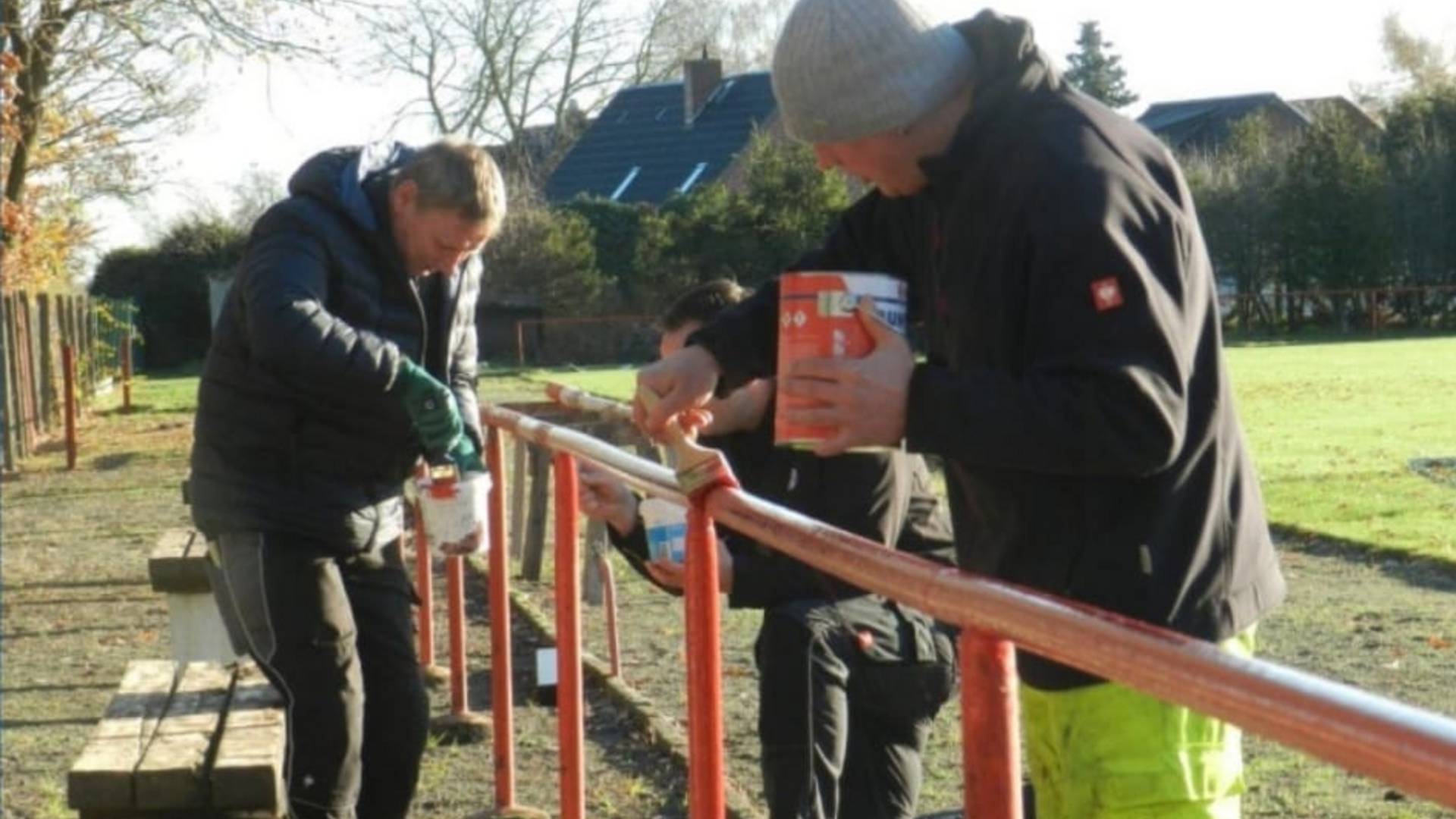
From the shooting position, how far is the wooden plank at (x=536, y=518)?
36.3ft

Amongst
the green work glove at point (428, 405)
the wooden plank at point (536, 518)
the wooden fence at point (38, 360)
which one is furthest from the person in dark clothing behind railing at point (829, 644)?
the wooden fence at point (38, 360)

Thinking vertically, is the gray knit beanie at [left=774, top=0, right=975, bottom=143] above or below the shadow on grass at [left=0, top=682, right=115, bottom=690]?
above

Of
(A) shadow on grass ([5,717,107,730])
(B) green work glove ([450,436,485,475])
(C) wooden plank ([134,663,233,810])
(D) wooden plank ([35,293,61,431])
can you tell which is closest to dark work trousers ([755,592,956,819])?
(B) green work glove ([450,436,485,475])

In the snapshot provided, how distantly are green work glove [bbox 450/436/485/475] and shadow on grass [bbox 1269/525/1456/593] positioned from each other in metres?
6.84

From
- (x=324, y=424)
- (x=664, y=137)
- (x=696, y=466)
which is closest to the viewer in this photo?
(x=696, y=466)

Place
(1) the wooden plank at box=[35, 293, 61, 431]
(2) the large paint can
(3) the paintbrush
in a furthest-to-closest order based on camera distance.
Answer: (1) the wooden plank at box=[35, 293, 61, 431] → (3) the paintbrush → (2) the large paint can

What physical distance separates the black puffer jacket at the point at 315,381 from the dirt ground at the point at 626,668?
5.98 ft

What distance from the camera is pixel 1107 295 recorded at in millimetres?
2365

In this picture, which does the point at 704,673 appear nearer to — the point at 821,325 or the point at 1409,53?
the point at 821,325

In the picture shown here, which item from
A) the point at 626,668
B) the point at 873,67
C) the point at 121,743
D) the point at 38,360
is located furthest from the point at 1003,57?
the point at 38,360

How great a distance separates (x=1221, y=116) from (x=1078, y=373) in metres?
69.4

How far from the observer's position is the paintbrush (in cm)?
345

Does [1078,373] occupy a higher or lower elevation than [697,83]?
lower

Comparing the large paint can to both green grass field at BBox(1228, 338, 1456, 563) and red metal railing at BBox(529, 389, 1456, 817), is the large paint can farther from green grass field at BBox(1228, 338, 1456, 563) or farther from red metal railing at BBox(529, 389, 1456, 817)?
green grass field at BBox(1228, 338, 1456, 563)
